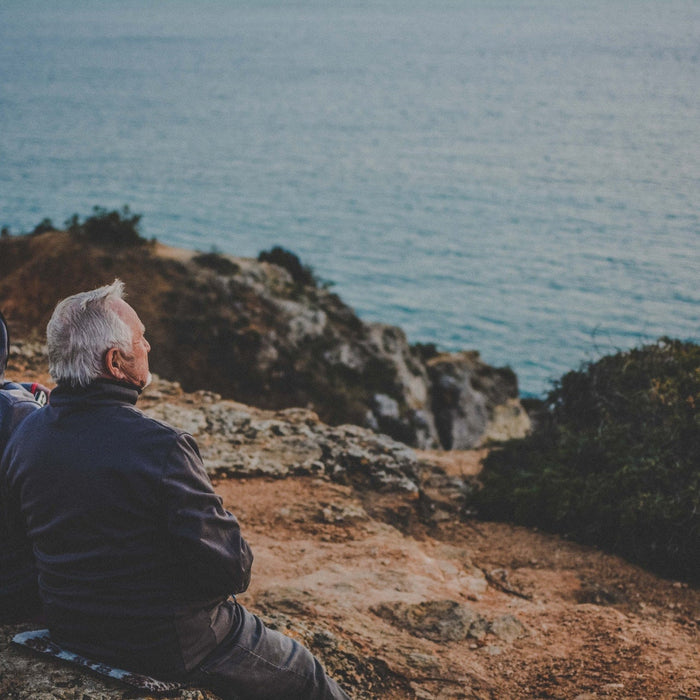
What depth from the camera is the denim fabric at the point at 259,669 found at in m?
3.26

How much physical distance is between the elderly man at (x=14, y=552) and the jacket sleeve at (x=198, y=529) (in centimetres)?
97

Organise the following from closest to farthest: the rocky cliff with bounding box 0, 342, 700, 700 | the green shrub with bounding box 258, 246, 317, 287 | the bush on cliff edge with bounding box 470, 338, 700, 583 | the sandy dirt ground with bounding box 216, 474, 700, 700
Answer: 1. the rocky cliff with bounding box 0, 342, 700, 700
2. the sandy dirt ground with bounding box 216, 474, 700, 700
3. the bush on cliff edge with bounding box 470, 338, 700, 583
4. the green shrub with bounding box 258, 246, 317, 287

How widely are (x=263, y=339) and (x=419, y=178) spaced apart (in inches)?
2374

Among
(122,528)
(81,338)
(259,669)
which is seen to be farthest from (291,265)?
(122,528)

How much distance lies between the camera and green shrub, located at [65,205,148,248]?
27953 mm

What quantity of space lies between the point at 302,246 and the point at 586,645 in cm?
5591

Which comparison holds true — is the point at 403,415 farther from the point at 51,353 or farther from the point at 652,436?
the point at 51,353

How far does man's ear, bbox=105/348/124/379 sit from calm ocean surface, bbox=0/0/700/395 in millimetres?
13990

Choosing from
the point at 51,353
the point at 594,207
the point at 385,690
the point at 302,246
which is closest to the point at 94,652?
the point at 51,353

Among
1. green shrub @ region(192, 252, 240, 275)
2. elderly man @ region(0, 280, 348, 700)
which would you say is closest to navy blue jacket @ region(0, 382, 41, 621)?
elderly man @ region(0, 280, 348, 700)

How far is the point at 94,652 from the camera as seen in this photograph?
10.3ft

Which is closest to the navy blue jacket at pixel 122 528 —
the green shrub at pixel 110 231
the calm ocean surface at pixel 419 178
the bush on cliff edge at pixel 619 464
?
the bush on cliff edge at pixel 619 464

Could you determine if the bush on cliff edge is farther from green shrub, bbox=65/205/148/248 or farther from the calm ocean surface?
green shrub, bbox=65/205/148/248

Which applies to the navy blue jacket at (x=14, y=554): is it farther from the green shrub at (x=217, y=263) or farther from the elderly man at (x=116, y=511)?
the green shrub at (x=217, y=263)
